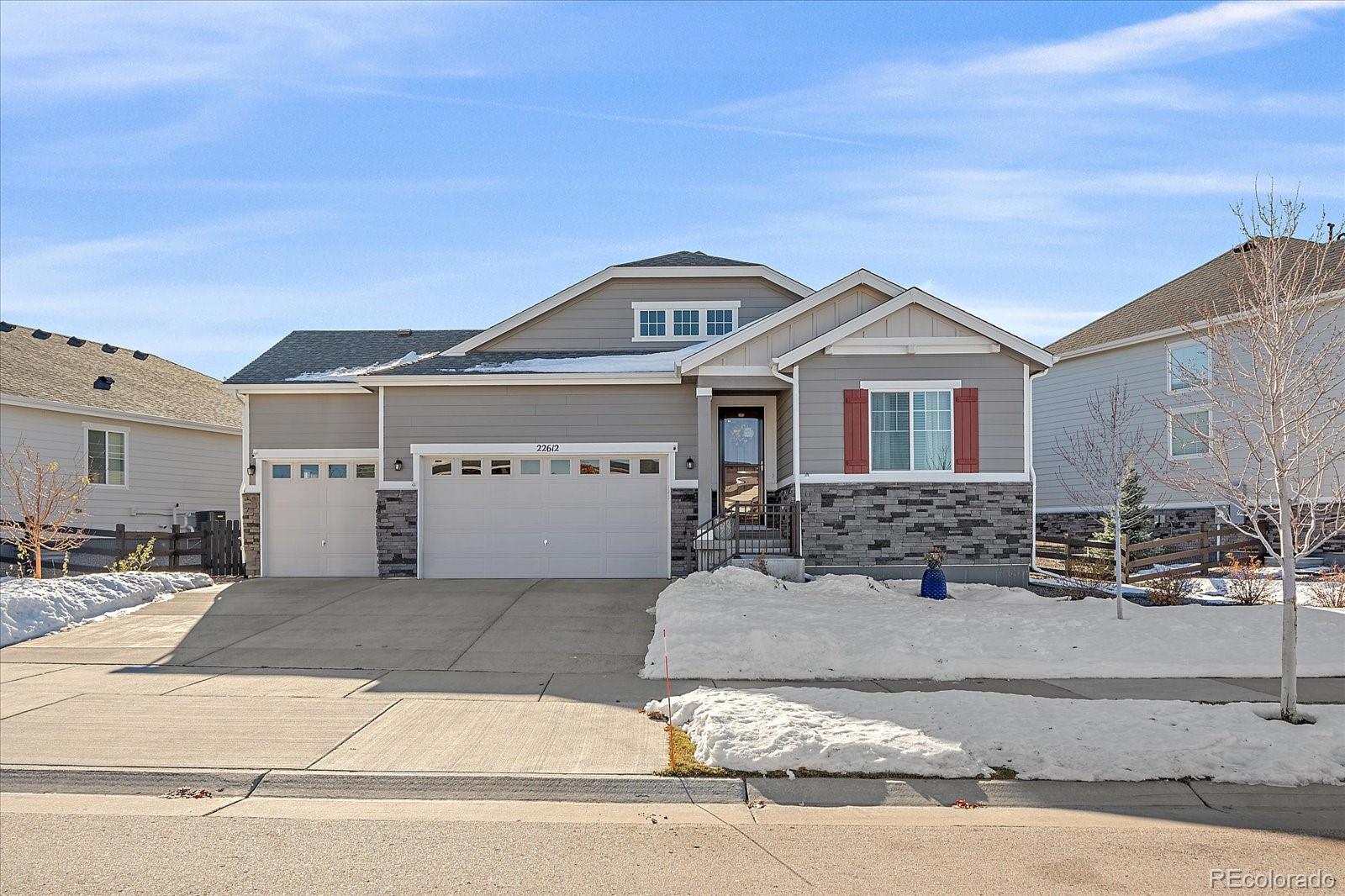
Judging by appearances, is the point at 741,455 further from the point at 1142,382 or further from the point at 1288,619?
the point at 1288,619

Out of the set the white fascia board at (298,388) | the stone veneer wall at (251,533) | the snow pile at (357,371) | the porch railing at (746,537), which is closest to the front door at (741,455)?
the porch railing at (746,537)

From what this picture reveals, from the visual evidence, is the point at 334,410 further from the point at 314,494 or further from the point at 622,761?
the point at 622,761

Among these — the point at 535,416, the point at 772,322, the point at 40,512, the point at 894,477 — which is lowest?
the point at 40,512

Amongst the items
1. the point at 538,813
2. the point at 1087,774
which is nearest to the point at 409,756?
the point at 538,813

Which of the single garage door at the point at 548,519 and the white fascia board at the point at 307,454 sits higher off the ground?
the white fascia board at the point at 307,454

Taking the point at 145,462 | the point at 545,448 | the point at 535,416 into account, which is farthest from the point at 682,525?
the point at 145,462

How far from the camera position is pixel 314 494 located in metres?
21.3

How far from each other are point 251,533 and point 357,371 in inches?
157

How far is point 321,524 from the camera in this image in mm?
21266

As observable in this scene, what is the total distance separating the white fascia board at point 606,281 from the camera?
→ 72.4ft

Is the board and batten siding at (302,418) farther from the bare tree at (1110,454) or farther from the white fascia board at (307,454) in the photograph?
the bare tree at (1110,454)

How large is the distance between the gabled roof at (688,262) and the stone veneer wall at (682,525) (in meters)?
5.24

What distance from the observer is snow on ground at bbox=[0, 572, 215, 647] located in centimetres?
1373

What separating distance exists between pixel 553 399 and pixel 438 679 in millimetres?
10008
